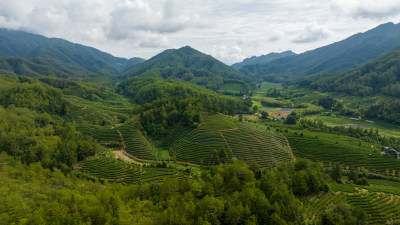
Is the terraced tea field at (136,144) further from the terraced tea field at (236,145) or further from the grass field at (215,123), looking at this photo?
the grass field at (215,123)

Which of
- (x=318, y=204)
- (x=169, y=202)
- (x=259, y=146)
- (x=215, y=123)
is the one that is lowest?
(x=318, y=204)

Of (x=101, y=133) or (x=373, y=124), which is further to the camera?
(x=373, y=124)

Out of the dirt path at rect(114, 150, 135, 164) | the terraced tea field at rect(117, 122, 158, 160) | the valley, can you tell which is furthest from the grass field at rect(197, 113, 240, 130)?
the dirt path at rect(114, 150, 135, 164)

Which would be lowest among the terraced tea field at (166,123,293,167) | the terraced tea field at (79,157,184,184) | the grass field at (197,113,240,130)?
the terraced tea field at (79,157,184,184)

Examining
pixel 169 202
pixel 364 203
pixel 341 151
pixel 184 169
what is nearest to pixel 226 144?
pixel 184 169

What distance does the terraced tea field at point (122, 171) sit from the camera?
6181 centimetres

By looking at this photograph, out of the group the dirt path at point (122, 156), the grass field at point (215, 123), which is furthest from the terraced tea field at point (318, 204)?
the dirt path at point (122, 156)

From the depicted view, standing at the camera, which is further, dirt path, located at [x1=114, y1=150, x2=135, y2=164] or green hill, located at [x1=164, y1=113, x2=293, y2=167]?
green hill, located at [x1=164, y1=113, x2=293, y2=167]

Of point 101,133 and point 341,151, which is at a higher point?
point 101,133

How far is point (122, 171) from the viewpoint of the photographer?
2557 inches

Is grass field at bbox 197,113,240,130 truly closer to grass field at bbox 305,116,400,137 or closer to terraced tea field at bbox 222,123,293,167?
terraced tea field at bbox 222,123,293,167

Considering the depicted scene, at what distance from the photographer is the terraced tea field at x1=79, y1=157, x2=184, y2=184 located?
61812mm

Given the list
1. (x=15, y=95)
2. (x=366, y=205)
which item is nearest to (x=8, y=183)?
(x=366, y=205)

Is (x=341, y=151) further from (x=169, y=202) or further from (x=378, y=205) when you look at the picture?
(x=169, y=202)
